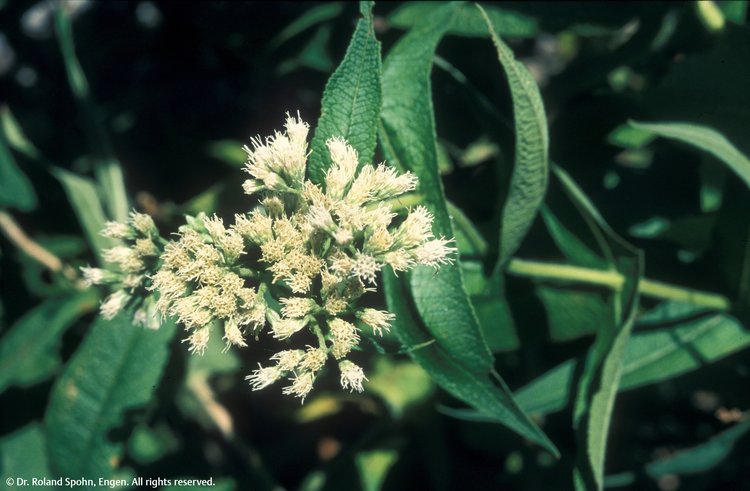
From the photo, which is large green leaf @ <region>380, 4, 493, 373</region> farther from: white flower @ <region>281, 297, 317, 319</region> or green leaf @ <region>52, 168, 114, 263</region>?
green leaf @ <region>52, 168, 114, 263</region>

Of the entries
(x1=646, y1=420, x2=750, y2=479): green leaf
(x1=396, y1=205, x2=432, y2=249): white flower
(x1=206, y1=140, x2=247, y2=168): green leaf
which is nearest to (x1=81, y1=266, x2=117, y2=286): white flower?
(x1=396, y1=205, x2=432, y2=249): white flower

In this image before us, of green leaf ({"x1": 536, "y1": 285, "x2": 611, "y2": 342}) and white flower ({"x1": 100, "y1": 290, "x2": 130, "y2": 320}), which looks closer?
white flower ({"x1": 100, "y1": 290, "x2": 130, "y2": 320})

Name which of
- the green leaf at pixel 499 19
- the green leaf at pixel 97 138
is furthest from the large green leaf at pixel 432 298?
the green leaf at pixel 97 138

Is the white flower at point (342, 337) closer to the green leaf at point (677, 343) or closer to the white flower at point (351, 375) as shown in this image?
the white flower at point (351, 375)

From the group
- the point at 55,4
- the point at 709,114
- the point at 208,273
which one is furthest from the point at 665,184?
the point at 55,4

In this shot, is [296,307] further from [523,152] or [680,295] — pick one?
[680,295]

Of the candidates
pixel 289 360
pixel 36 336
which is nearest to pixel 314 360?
pixel 289 360
